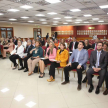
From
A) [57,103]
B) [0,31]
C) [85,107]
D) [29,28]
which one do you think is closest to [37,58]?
[57,103]

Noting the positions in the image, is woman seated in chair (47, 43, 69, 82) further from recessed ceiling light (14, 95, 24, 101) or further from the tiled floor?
recessed ceiling light (14, 95, 24, 101)

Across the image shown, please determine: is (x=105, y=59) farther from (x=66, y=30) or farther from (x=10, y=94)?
(x=66, y=30)

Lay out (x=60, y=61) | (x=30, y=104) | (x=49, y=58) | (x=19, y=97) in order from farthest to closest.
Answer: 1. (x=49, y=58)
2. (x=60, y=61)
3. (x=19, y=97)
4. (x=30, y=104)

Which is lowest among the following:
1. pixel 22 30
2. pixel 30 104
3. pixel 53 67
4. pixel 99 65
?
pixel 30 104

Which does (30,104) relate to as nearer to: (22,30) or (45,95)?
(45,95)

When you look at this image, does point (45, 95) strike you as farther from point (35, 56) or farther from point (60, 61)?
point (35, 56)

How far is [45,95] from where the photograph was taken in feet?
10.8

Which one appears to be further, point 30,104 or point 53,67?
point 53,67

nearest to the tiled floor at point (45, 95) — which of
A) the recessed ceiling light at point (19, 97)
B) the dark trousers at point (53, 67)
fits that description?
the recessed ceiling light at point (19, 97)

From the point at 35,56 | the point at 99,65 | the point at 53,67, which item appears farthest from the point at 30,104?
the point at 35,56

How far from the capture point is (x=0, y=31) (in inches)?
715

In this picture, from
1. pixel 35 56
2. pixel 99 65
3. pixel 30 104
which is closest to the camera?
pixel 30 104

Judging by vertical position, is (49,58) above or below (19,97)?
above

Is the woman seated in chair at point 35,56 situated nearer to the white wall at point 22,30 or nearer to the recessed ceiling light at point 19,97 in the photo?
the recessed ceiling light at point 19,97
